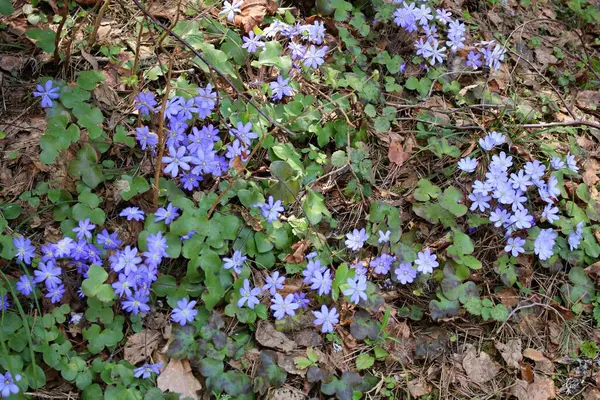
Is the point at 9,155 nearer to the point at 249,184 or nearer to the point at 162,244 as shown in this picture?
the point at 162,244

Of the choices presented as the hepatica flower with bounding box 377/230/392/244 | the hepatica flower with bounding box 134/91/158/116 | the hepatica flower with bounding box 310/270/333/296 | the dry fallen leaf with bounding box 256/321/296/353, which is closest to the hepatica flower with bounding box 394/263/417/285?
the hepatica flower with bounding box 377/230/392/244

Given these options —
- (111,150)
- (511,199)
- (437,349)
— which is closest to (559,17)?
(511,199)

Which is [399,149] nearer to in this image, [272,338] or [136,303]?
[272,338]

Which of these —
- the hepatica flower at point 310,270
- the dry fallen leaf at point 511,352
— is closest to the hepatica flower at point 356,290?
the hepatica flower at point 310,270

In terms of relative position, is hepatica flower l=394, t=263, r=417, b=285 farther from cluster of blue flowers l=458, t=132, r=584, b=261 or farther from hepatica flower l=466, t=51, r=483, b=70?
hepatica flower l=466, t=51, r=483, b=70

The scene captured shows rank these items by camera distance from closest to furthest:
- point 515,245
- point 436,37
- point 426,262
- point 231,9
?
point 426,262 < point 515,245 < point 231,9 < point 436,37

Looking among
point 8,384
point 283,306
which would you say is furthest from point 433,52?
point 8,384
